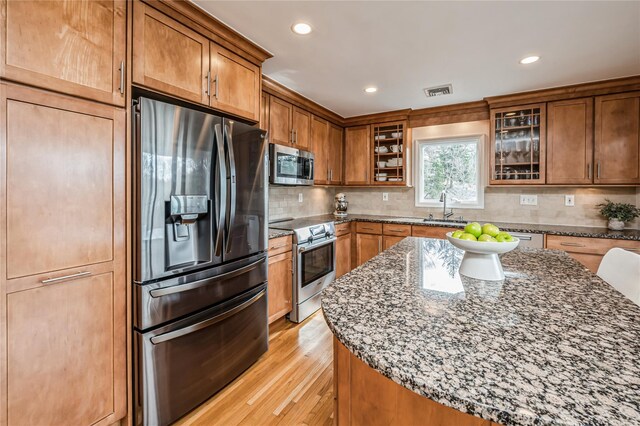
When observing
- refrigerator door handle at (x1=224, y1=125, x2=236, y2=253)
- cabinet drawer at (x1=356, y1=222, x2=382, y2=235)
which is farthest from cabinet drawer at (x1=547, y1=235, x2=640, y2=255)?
refrigerator door handle at (x1=224, y1=125, x2=236, y2=253)

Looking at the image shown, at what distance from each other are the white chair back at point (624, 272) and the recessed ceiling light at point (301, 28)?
6.86 ft

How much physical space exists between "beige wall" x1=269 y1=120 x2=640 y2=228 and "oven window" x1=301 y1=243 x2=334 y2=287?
733 millimetres

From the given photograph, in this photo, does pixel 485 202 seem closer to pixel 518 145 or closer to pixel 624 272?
pixel 518 145

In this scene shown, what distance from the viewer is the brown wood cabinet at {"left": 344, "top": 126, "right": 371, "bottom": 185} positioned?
13.7ft

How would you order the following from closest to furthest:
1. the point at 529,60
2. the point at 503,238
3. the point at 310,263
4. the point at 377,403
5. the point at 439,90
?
the point at 377,403 → the point at 503,238 → the point at 529,60 → the point at 310,263 → the point at 439,90

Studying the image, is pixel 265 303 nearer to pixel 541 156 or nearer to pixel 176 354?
pixel 176 354

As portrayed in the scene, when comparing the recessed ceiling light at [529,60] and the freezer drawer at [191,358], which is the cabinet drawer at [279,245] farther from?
the recessed ceiling light at [529,60]

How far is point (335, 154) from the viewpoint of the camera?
4125 millimetres

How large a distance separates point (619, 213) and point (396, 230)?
214 cm

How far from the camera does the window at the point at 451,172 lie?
372 centimetres

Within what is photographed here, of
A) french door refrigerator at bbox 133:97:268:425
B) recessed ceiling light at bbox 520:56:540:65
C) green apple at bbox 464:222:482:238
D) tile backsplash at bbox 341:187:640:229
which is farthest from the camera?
tile backsplash at bbox 341:187:640:229

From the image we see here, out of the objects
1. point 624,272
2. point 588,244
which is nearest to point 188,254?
point 624,272

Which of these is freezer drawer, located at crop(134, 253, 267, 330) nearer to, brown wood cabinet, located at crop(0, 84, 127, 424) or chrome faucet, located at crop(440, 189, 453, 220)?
brown wood cabinet, located at crop(0, 84, 127, 424)

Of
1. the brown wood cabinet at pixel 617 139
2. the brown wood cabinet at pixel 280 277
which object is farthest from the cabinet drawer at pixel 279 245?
the brown wood cabinet at pixel 617 139
